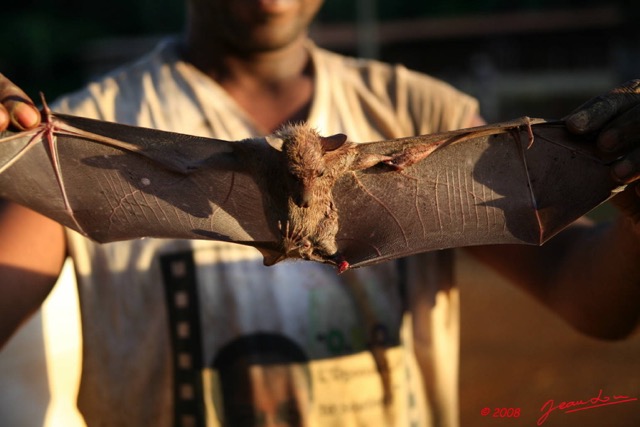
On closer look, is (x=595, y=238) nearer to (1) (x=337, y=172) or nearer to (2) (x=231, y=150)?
(1) (x=337, y=172)

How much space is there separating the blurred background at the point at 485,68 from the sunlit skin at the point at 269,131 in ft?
1.66

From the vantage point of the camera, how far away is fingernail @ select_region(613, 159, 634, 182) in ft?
6.22

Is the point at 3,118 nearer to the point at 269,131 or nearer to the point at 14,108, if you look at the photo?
the point at 14,108

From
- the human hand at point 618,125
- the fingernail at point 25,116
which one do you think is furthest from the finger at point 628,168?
the fingernail at point 25,116

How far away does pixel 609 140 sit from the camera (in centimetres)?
193

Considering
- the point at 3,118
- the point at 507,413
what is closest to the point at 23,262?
the point at 3,118

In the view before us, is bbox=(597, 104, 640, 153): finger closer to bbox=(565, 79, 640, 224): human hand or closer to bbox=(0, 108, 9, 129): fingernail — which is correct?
bbox=(565, 79, 640, 224): human hand

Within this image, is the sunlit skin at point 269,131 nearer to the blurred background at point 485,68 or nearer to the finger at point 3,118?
the finger at point 3,118

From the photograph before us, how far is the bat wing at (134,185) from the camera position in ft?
6.70

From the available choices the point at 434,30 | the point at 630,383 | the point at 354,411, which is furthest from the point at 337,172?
the point at 434,30

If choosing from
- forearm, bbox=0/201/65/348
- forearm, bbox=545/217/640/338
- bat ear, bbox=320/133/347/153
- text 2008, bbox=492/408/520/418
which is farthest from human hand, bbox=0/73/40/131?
text 2008, bbox=492/408/520/418

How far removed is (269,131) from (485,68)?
12.1m

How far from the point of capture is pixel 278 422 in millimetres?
2414

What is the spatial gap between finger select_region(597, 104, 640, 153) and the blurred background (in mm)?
1047
